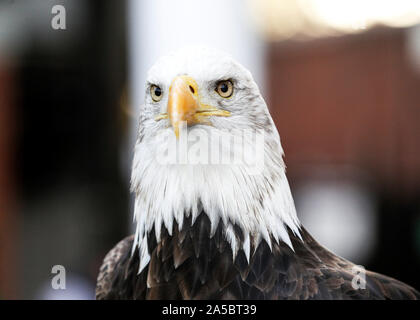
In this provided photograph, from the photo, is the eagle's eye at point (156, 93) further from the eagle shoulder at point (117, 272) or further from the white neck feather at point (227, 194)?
the eagle shoulder at point (117, 272)

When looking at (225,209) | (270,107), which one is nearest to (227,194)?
(225,209)

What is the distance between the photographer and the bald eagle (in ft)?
1.60

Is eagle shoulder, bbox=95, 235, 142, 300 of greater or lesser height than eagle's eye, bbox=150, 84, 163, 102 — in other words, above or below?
below

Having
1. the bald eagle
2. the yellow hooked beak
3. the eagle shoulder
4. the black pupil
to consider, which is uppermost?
the black pupil

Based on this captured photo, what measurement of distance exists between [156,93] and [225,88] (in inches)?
3.0

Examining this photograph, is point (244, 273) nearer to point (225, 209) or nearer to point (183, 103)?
point (225, 209)

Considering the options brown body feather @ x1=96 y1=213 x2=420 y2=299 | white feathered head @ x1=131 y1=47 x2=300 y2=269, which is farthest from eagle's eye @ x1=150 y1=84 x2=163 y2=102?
brown body feather @ x1=96 y1=213 x2=420 y2=299

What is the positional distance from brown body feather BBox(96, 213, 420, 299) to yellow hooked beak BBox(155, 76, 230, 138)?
112 mm

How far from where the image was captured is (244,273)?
497 mm

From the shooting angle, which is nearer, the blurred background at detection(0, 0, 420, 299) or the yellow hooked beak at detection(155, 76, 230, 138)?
the yellow hooked beak at detection(155, 76, 230, 138)

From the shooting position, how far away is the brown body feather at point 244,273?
49 centimetres

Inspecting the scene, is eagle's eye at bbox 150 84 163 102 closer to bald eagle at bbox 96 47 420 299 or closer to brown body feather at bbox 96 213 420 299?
bald eagle at bbox 96 47 420 299

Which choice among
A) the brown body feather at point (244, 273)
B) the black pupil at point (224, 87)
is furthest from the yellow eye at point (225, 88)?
the brown body feather at point (244, 273)
